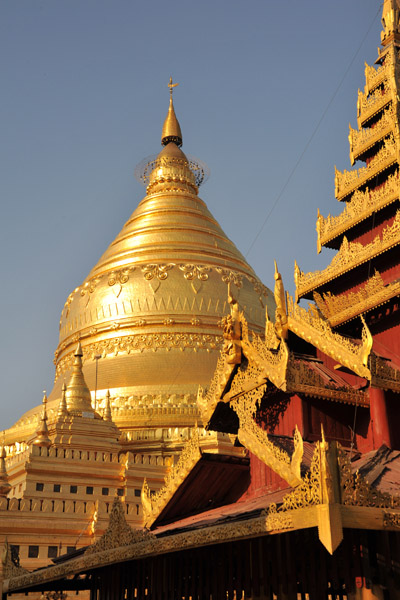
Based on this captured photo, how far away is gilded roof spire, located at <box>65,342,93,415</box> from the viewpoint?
29.7m

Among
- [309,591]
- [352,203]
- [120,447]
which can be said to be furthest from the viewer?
[120,447]

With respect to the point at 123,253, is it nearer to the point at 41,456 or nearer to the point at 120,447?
the point at 120,447

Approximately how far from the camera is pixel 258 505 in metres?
10.6

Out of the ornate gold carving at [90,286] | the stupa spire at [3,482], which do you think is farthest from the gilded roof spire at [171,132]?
the stupa spire at [3,482]

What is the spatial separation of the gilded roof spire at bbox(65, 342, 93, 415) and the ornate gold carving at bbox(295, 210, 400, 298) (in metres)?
15.4

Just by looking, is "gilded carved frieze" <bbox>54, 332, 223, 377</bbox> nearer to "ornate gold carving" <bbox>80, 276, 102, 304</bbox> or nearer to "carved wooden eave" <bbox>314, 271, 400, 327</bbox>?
"ornate gold carving" <bbox>80, 276, 102, 304</bbox>

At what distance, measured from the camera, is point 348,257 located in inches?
613

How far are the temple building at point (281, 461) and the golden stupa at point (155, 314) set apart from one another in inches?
120

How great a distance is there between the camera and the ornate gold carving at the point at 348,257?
47.9ft

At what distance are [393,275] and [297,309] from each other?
240cm

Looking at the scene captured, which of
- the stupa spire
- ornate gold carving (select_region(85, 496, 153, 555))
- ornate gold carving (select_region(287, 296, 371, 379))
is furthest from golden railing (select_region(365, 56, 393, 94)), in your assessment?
the stupa spire

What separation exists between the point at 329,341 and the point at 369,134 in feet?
24.6

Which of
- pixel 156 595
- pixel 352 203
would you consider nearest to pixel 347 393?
pixel 156 595

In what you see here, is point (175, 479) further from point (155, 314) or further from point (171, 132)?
point (171, 132)
